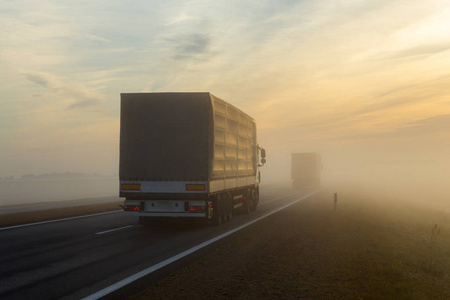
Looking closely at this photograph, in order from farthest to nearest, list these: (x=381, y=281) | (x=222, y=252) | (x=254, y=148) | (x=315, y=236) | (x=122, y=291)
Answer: (x=254, y=148)
(x=315, y=236)
(x=222, y=252)
(x=381, y=281)
(x=122, y=291)

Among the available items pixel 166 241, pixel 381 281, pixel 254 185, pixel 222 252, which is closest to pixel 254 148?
pixel 254 185

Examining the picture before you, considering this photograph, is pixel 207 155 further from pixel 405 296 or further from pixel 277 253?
pixel 405 296

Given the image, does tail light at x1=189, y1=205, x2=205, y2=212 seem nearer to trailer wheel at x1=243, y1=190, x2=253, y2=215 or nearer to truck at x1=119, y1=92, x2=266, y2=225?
truck at x1=119, y1=92, x2=266, y2=225

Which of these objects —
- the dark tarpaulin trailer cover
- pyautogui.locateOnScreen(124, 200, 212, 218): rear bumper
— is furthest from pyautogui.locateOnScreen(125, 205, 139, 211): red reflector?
the dark tarpaulin trailer cover

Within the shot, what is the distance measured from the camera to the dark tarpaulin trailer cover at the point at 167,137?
46.2 ft

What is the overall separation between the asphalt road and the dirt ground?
85 cm

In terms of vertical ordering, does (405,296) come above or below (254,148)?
below

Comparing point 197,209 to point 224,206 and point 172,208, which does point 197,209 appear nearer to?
point 172,208

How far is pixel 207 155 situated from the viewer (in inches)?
553

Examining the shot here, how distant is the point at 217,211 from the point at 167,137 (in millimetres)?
3214

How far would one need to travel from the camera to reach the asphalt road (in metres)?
7.13

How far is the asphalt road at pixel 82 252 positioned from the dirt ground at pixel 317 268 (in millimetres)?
850

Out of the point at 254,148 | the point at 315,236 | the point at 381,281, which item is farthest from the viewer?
the point at 254,148

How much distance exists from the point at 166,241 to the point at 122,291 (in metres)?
5.29
